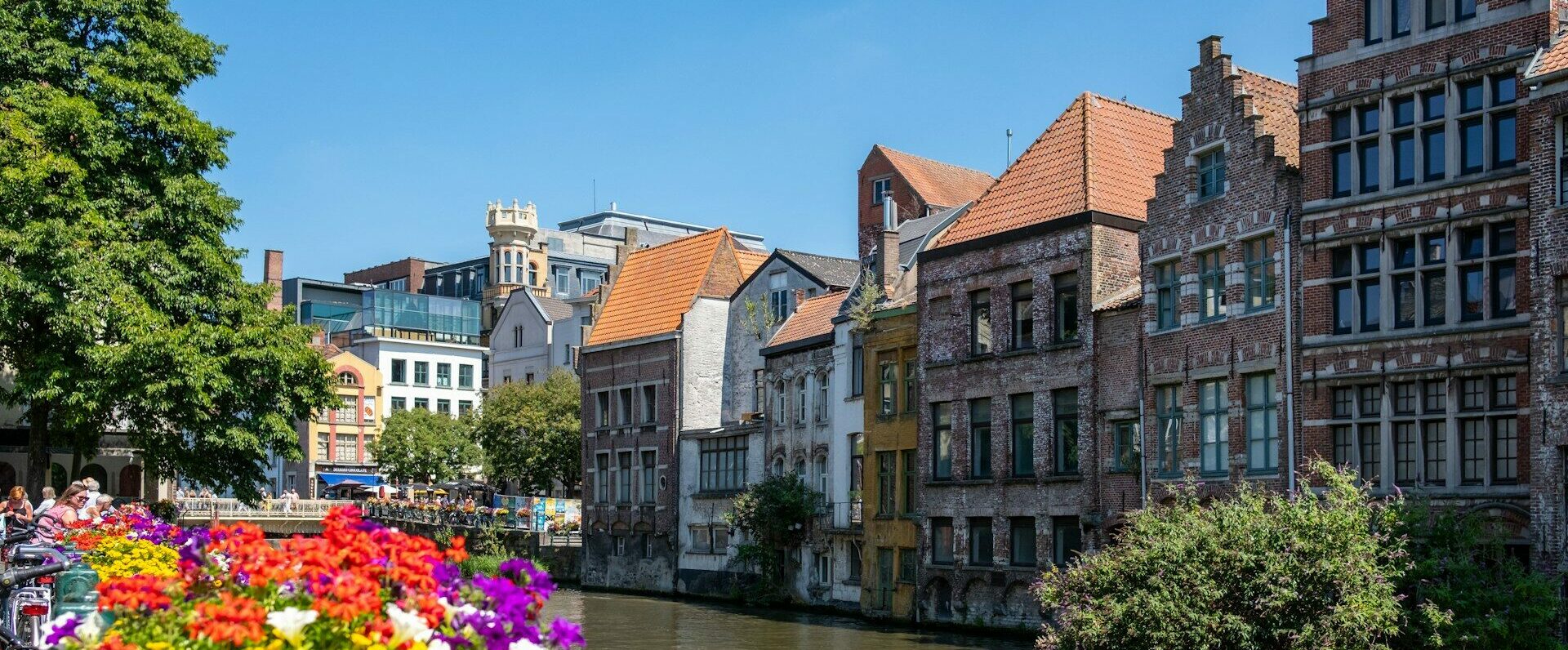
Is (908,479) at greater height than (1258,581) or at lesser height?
greater

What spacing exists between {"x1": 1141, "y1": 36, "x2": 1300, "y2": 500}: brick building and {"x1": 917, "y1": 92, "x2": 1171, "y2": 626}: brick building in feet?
4.01

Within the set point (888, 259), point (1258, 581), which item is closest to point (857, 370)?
point (888, 259)

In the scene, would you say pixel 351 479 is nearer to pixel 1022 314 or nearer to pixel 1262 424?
pixel 1022 314

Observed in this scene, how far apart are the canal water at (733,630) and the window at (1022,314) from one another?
6.87m

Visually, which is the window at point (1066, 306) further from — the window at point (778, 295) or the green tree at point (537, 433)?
the green tree at point (537, 433)

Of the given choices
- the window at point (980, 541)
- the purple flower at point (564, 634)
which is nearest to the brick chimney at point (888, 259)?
the window at point (980, 541)

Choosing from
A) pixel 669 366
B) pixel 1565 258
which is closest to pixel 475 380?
pixel 669 366

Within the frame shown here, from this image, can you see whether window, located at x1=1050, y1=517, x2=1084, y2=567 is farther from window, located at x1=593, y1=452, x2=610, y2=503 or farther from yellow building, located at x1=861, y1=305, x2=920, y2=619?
window, located at x1=593, y1=452, x2=610, y2=503

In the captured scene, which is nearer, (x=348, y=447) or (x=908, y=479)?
(x=908, y=479)

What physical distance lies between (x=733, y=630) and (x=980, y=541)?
6582 millimetres

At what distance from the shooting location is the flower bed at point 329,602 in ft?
24.5

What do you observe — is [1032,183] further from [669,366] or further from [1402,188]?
[669,366]

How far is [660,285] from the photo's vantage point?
204 ft

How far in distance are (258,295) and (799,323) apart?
19.3 metres
